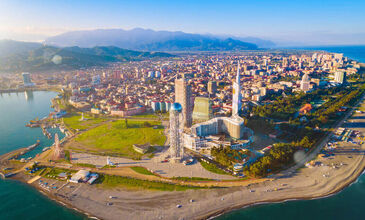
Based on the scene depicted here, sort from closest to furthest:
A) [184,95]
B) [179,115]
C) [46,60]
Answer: [179,115]
[184,95]
[46,60]

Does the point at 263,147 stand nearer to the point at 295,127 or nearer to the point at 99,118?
the point at 295,127

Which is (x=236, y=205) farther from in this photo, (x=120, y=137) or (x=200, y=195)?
(x=120, y=137)

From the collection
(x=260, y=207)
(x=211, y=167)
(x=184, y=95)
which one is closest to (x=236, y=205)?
(x=260, y=207)

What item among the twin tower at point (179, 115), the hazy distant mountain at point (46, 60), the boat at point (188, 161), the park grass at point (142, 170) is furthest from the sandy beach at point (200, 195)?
the hazy distant mountain at point (46, 60)

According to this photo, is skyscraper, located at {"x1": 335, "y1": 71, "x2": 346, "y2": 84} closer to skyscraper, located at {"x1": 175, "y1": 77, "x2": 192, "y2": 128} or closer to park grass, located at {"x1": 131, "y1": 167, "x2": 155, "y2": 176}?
skyscraper, located at {"x1": 175, "y1": 77, "x2": 192, "y2": 128}

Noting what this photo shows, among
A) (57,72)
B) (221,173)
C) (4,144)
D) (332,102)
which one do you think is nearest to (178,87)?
(221,173)

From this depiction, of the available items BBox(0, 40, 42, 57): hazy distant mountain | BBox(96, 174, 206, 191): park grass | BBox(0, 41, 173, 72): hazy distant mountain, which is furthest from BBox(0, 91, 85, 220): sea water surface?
BBox(0, 40, 42, 57): hazy distant mountain
